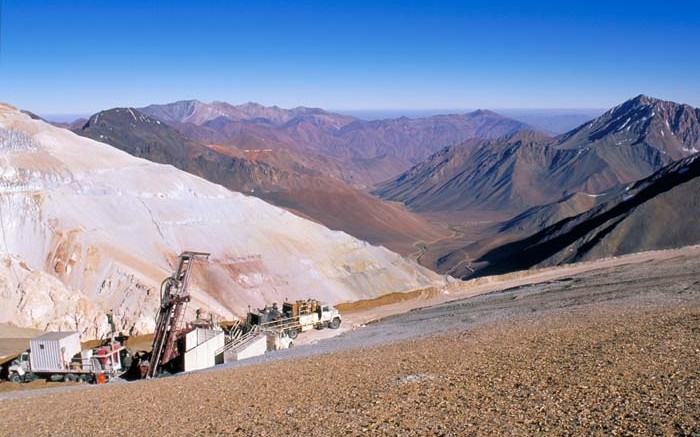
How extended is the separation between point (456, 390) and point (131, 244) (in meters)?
38.6

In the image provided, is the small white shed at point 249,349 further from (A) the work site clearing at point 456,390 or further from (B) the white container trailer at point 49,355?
(B) the white container trailer at point 49,355

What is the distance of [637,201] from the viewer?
304 feet

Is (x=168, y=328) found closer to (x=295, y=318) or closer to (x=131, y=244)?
(x=295, y=318)

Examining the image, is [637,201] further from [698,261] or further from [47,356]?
[47,356]

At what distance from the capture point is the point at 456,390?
12.7m

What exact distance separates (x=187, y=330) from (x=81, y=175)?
1148 inches

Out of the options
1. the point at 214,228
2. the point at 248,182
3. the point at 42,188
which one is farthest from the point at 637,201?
the point at 248,182

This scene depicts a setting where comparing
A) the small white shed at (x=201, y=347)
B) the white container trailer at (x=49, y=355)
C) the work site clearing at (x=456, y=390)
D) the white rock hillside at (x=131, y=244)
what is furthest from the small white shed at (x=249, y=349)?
the white rock hillside at (x=131, y=244)

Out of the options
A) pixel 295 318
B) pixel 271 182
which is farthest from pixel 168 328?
pixel 271 182

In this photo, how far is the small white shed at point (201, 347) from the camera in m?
24.5

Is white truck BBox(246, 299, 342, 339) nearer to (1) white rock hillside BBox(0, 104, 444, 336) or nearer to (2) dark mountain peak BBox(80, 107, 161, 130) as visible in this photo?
(1) white rock hillside BBox(0, 104, 444, 336)

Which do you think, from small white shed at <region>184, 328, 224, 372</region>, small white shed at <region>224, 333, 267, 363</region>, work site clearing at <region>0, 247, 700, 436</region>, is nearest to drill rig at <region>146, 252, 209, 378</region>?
small white shed at <region>184, 328, 224, 372</region>

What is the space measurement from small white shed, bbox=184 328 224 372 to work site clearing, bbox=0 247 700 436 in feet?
6.12

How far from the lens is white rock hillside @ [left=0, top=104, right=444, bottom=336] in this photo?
37.0 meters
